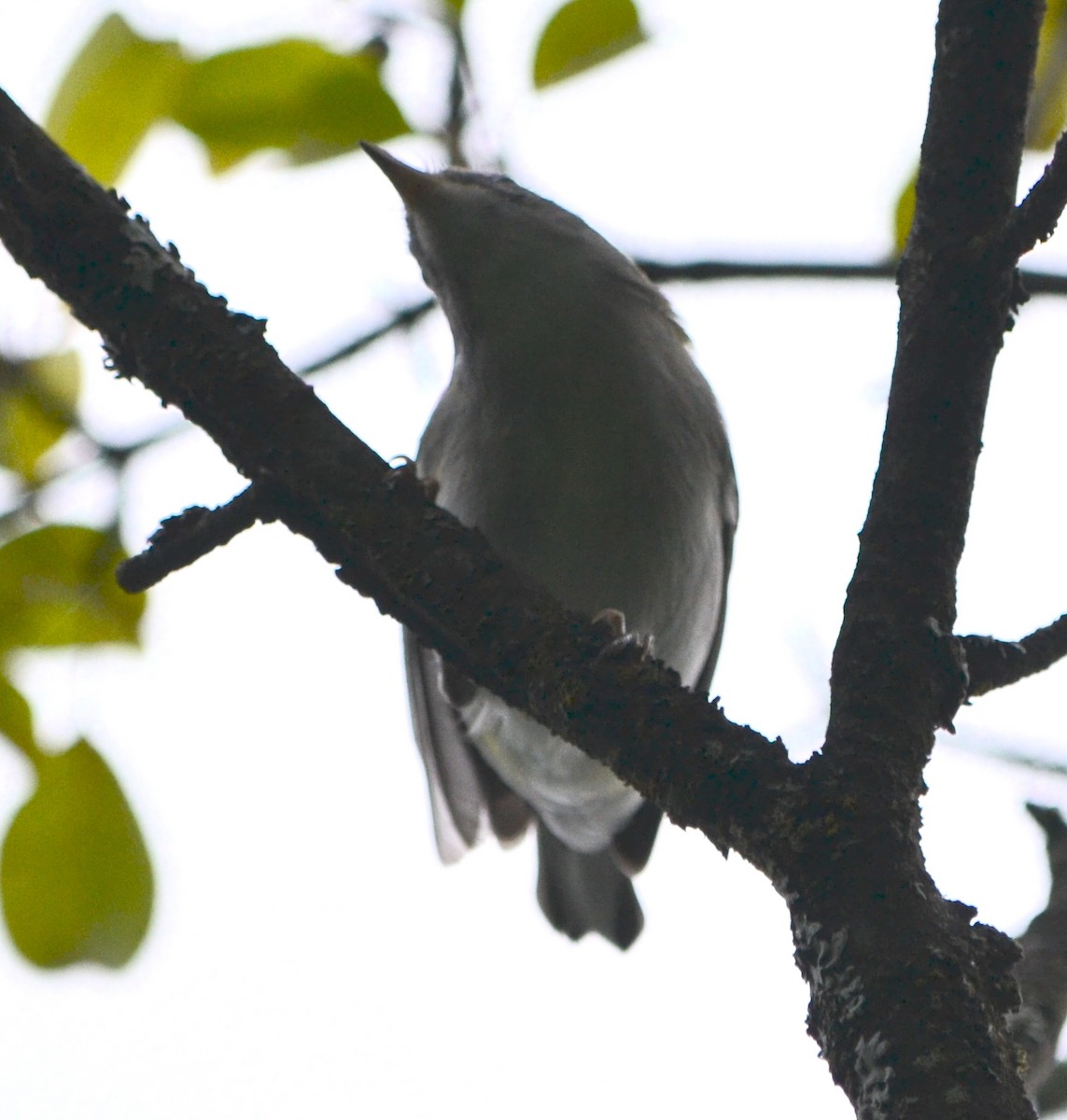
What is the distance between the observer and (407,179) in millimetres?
4047

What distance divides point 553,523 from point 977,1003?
7.81ft

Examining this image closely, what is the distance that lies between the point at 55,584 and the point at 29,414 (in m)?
0.63

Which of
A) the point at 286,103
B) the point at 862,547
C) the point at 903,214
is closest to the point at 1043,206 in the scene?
the point at 862,547

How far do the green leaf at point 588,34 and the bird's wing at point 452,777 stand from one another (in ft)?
7.30

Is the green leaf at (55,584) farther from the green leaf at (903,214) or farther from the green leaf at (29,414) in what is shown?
the green leaf at (903,214)

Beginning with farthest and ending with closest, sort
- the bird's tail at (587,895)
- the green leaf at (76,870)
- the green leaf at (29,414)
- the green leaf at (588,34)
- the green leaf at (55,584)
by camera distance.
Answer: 1. the bird's tail at (587,895)
2. the green leaf at (29,414)
3. the green leaf at (588,34)
4. the green leaf at (55,584)
5. the green leaf at (76,870)

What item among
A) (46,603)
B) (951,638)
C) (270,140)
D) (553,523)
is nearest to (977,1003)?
(951,638)

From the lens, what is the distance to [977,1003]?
1.52 meters

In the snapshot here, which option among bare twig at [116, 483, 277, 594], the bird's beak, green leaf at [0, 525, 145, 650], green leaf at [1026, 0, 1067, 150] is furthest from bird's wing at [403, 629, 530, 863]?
green leaf at [1026, 0, 1067, 150]

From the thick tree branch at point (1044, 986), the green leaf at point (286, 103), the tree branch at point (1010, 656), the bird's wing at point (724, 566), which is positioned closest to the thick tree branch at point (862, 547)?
the tree branch at point (1010, 656)

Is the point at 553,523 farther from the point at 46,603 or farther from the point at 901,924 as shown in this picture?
the point at 901,924

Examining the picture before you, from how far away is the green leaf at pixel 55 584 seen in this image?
99.3 inches

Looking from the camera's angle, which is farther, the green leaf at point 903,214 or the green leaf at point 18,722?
the green leaf at point 903,214

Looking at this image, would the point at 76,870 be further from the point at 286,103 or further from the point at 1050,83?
the point at 1050,83
